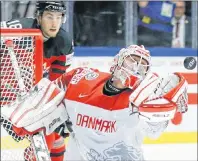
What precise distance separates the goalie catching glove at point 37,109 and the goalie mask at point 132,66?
0.23 metres

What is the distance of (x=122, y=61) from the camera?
2018 millimetres

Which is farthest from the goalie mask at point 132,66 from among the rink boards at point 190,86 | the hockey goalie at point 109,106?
the rink boards at point 190,86

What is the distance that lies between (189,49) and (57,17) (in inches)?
54.5

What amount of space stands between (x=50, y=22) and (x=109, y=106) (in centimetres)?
85

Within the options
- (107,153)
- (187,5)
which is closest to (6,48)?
(107,153)

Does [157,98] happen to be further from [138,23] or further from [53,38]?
[138,23]

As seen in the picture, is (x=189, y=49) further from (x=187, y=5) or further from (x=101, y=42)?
(x=101, y=42)

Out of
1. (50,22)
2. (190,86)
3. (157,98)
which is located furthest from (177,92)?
(190,86)

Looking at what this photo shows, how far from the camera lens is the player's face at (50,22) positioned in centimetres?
281

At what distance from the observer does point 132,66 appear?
78.7 inches

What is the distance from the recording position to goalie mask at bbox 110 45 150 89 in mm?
1986

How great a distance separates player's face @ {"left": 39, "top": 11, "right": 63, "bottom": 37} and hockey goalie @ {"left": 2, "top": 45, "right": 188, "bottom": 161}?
0.64 m

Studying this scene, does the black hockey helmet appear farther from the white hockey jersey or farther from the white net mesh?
the white net mesh

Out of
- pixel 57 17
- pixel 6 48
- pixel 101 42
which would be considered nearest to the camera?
pixel 6 48
